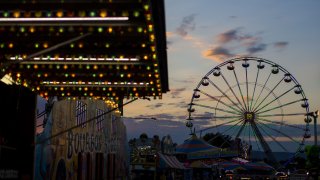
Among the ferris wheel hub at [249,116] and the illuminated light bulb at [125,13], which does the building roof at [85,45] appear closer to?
the illuminated light bulb at [125,13]

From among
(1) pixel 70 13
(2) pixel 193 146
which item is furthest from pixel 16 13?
(2) pixel 193 146

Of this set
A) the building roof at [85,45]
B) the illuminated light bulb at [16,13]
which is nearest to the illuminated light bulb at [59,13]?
the building roof at [85,45]

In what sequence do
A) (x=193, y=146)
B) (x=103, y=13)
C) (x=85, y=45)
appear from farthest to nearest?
(x=193, y=146) → (x=85, y=45) → (x=103, y=13)

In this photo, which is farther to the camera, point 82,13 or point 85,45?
point 85,45

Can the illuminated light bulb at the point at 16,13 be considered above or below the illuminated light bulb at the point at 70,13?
above

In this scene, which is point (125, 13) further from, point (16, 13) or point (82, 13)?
point (16, 13)

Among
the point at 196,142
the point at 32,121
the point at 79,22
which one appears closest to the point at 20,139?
the point at 32,121

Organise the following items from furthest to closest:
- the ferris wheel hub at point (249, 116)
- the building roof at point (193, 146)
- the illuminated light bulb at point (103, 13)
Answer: the ferris wheel hub at point (249, 116)
the building roof at point (193, 146)
the illuminated light bulb at point (103, 13)

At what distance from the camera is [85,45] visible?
1029cm

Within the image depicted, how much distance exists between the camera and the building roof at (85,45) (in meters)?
8.25

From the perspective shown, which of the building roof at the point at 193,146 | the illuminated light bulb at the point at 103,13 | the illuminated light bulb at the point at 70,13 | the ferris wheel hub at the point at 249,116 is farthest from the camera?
the ferris wheel hub at the point at 249,116

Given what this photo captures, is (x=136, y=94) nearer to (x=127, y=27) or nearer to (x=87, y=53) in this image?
(x=87, y=53)

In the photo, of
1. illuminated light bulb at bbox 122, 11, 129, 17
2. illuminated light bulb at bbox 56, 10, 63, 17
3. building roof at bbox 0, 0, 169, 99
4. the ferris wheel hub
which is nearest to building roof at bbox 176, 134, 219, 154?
the ferris wheel hub

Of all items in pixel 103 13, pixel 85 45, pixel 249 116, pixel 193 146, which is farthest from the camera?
pixel 249 116
